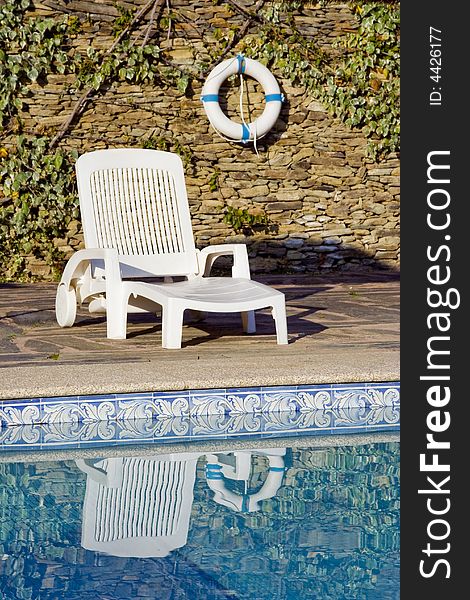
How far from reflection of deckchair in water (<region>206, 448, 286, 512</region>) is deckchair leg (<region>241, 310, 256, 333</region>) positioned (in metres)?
1.75

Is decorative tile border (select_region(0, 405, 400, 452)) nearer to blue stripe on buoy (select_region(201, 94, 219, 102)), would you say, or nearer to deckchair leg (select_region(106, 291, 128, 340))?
deckchair leg (select_region(106, 291, 128, 340))

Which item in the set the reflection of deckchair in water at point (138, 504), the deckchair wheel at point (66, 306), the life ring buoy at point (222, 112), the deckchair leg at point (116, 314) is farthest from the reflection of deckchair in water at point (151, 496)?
the life ring buoy at point (222, 112)

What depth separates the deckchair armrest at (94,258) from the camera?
17.3ft

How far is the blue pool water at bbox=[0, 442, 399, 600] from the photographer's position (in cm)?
253

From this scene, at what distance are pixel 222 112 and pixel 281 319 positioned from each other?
14.3 feet

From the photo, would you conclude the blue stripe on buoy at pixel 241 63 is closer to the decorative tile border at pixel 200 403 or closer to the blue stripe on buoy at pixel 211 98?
the blue stripe on buoy at pixel 211 98

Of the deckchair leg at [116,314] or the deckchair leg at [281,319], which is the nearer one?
the deckchair leg at [281,319]

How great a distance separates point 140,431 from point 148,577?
1.47 meters

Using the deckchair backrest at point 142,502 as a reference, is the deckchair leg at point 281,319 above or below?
above

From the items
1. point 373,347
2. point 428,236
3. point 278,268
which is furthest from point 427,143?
point 278,268

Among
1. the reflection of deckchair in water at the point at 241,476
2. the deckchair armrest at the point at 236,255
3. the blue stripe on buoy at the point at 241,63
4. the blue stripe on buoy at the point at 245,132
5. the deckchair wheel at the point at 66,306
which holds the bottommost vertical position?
the reflection of deckchair in water at the point at 241,476

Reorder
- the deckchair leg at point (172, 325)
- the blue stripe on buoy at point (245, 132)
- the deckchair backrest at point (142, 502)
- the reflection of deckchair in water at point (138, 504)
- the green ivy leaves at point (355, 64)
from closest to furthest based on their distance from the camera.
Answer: the reflection of deckchair in water at point (138, 504) < the deckchair backrest at point (142, 502) < the deckchair leg at point (172, 325) < the blue stripe on buoy at point (245, 132) < the green ivy leaves at point (355, 64)

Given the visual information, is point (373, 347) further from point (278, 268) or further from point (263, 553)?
point (278, 268)

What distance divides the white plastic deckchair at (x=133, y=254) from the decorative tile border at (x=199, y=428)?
96cm
